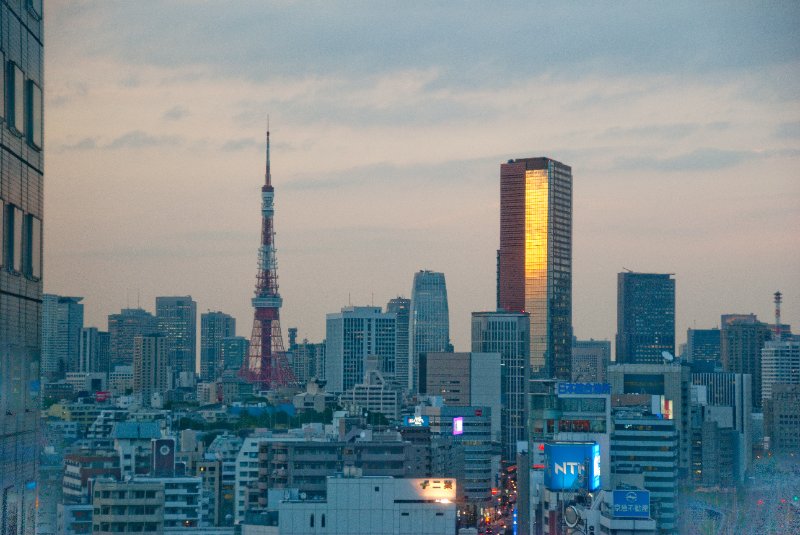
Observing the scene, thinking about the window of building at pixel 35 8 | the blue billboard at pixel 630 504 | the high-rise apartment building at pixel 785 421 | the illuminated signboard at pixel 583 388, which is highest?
the window of building at pixel 35 8

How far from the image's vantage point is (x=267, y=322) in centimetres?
7638

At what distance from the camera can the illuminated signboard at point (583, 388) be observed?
30453mm

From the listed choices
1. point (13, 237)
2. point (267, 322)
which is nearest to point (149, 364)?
point (267, 322)

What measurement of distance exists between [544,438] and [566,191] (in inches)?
2275


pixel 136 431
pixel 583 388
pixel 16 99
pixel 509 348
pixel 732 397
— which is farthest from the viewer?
pixel 509 348

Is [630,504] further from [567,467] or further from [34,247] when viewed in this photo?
[34,247]

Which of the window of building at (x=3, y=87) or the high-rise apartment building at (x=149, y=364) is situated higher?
the window of building at (x=3, y=87)

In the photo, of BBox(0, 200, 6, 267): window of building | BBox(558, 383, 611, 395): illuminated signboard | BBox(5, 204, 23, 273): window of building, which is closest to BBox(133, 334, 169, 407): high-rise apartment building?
BBox(558, 383, 611, 395): illuminated signboard

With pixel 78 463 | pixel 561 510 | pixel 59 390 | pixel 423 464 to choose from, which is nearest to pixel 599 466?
pixel 561 510

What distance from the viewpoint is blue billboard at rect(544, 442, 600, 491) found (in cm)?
2538

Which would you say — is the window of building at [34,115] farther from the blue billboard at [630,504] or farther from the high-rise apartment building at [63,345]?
the high-rise apartment building at [63,345]

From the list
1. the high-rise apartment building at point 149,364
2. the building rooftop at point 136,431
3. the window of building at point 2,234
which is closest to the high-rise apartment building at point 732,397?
the high-rise apartment building at point 149,364

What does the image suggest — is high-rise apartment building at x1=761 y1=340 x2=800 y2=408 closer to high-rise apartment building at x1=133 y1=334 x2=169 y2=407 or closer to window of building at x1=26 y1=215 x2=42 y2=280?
high-rise apartment building at x1=133 y1=334 x2=169 y2=407

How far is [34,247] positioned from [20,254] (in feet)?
0.79
